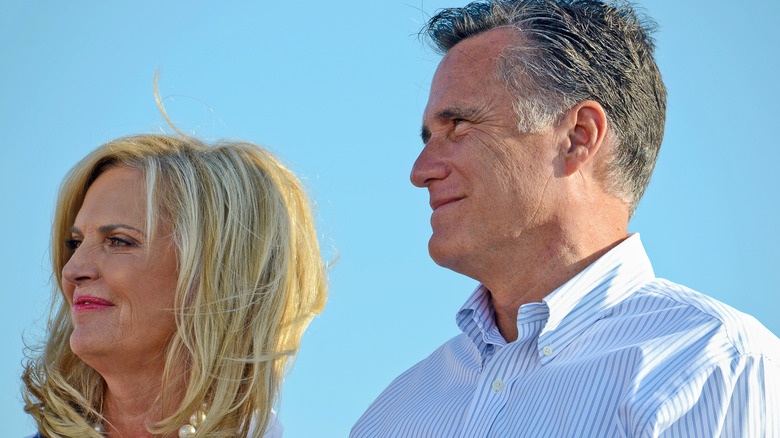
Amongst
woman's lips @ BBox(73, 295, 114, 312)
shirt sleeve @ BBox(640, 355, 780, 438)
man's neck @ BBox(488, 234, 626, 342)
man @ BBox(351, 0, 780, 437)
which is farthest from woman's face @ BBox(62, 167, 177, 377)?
shirt sleeve @ BBox(640, 355, 780, 438)

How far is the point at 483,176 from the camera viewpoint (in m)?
2.88

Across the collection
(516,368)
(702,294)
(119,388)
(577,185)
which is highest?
(577,185)

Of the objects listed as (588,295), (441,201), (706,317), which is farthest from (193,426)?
(706,317)

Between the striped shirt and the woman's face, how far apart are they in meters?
1.02

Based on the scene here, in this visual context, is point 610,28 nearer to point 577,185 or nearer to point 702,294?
point 577,185

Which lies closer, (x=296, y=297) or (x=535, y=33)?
(x=535, y=33)

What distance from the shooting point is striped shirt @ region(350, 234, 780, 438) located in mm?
2086

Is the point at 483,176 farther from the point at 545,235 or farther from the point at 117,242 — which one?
the point at 117,242

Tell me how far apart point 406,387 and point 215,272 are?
1.01m

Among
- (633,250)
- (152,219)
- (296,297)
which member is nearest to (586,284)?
(633,250)

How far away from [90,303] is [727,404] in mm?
2484

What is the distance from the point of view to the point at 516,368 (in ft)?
8.55

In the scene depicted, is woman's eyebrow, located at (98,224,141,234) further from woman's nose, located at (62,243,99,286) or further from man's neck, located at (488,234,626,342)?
man's neck, located at (488,234,626,342)

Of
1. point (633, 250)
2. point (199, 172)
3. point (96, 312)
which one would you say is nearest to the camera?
point (633, 250)
